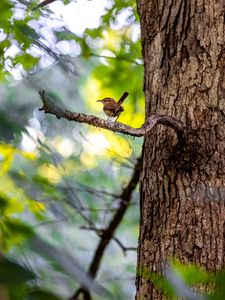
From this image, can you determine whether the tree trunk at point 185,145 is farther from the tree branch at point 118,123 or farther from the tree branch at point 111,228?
the tree branch at point 111,228

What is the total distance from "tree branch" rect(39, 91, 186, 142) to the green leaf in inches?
30.1

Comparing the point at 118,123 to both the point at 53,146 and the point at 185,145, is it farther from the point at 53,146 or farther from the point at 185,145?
the point at 53,146

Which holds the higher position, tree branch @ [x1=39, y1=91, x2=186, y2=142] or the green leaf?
tree branch @ [x1=39, y1=91, x2=186, y2=142]

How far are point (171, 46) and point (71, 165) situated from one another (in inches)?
63.3

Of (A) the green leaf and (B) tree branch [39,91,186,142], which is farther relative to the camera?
(B) tree branch [39,91,186,142]

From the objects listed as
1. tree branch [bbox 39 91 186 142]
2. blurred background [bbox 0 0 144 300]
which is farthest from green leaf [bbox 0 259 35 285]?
tree branch [bbox 39 91 186 142]

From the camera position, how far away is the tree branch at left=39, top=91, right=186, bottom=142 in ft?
3.86

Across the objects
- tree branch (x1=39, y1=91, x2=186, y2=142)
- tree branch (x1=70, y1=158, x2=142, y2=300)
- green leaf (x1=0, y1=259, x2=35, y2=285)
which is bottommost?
green leaf (x1=0, y1=259, x2=35, y2=285)

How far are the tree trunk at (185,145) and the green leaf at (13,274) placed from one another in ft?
3.19

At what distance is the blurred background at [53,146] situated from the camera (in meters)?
0.42

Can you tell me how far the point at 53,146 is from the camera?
8.94 ft

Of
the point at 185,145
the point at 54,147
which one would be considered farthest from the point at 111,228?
the point at 185,145

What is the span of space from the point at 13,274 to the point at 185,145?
3.64 ft

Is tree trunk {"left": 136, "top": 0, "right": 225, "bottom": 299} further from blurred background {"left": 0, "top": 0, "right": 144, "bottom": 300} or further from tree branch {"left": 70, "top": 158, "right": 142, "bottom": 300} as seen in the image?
tree branch {"left": 70, "top": 158, "right": 142, "bottom": 300}
